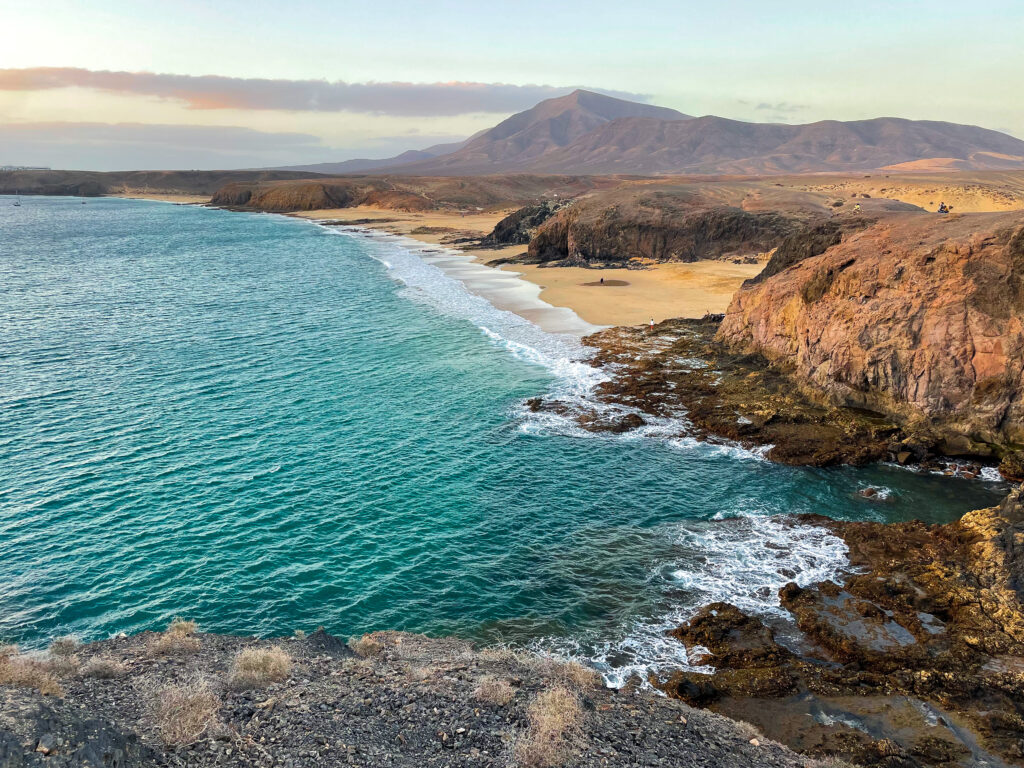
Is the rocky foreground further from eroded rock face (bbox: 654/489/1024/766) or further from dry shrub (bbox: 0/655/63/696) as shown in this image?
eroded rock face (bbox: 654/489/1024/766)

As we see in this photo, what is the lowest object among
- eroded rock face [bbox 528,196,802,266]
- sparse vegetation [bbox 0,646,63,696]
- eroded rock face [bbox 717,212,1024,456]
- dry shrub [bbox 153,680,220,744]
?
dry shrub [bbox 153,680,220,744]

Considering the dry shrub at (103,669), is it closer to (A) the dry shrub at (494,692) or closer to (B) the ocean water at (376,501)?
(B) the ocean water at (376,501)

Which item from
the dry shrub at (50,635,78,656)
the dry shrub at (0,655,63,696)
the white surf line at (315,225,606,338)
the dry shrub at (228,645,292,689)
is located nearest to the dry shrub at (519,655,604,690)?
the dry shrub at (228,645,292,689)

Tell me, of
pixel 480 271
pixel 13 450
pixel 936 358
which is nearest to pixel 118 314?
pixel 13 450

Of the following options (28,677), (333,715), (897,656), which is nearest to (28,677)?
(28,677)

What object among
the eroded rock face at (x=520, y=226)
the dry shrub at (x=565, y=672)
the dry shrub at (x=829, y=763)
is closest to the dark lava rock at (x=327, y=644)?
the dry shrub at (x=565, y=672)
